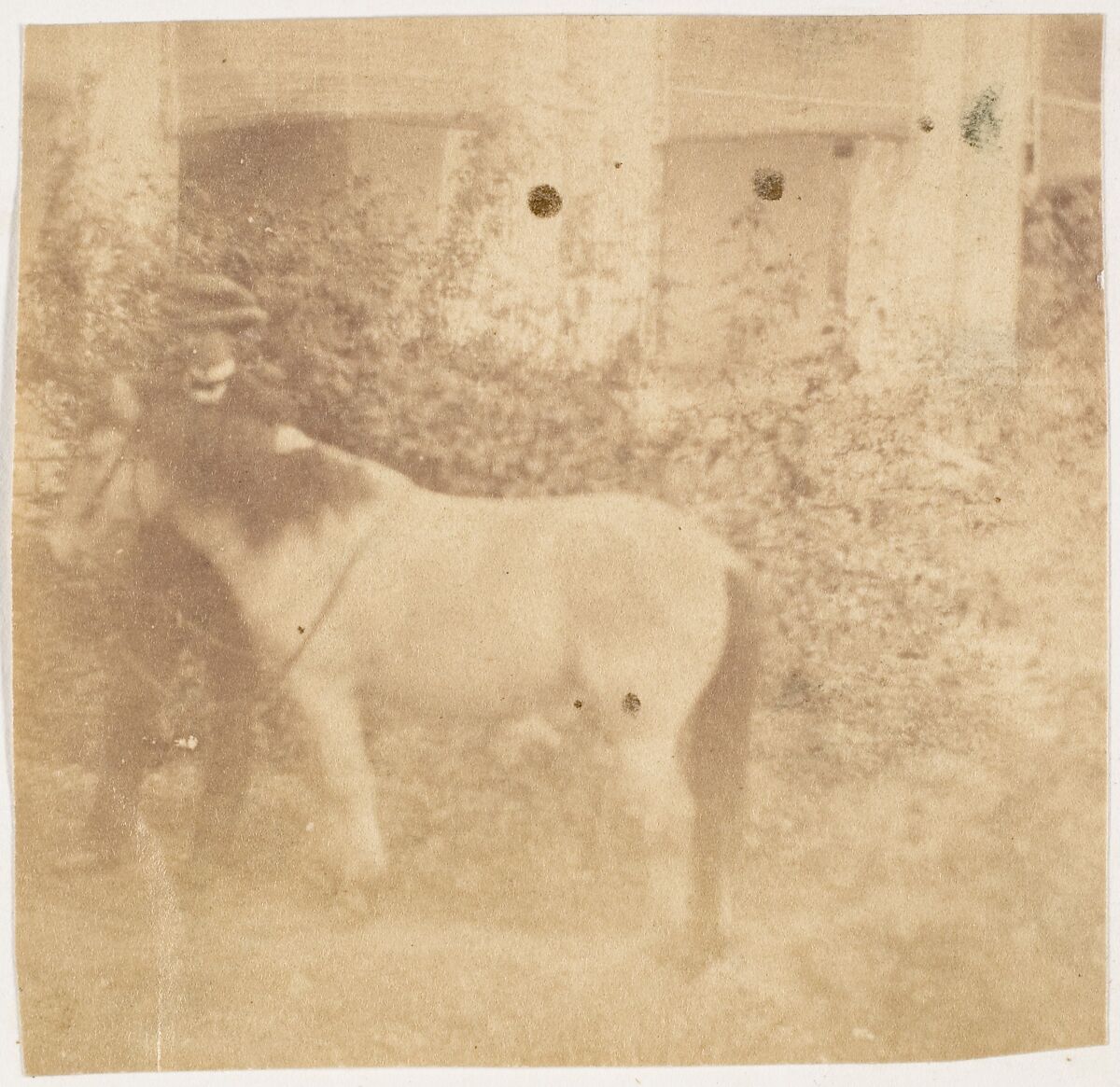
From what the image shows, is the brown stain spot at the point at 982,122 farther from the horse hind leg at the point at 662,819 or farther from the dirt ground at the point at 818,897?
the horse hind leg at the point at 662,819

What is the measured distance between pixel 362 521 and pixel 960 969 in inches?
106

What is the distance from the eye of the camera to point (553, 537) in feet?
→ 10.4

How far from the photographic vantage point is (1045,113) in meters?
3.19

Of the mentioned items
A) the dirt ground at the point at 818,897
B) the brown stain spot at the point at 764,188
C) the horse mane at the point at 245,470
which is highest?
the brown stain spot at the point at 764,188

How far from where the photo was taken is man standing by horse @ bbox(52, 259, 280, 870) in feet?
10.4

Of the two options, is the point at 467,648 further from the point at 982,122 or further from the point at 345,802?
the point at 982,122

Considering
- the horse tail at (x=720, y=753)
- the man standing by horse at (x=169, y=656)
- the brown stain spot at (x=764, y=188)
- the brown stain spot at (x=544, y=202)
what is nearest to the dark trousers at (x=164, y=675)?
the man standing by horse at (x=169, y=656)

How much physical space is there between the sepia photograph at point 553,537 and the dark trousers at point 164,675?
2 centimetres

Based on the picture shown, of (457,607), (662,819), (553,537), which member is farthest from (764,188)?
(662,819)

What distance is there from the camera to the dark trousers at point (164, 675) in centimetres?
318

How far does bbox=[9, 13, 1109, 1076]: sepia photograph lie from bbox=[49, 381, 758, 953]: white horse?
2 centimetres

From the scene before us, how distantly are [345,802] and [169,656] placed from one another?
82 cm

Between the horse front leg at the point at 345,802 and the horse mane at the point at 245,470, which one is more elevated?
the horse mane at the point at 245,470

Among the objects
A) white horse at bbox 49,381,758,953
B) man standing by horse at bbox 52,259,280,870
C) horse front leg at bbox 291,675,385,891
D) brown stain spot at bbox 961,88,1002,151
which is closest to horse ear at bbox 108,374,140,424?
white horse at bbox 49,381,758,953
